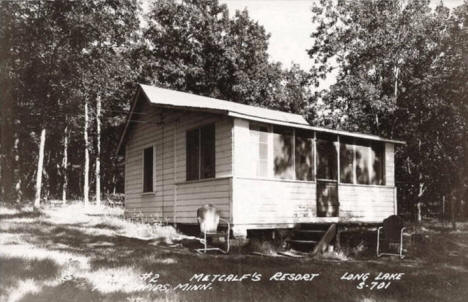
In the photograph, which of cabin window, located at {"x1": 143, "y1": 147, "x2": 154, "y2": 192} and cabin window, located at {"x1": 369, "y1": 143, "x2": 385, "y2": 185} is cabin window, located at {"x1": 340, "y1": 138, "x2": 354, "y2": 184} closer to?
cabin window, located at {"x1": 369, "y1": 143, "x2": 385, "y2": 185}

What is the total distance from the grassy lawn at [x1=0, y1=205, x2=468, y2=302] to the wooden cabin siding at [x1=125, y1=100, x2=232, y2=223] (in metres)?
1.61

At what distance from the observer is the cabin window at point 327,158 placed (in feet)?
52.4

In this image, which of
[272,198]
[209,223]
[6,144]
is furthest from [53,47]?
[209,223]

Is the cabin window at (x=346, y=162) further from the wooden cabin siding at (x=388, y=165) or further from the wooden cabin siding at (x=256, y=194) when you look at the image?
the wooden cabin siding at (x=256, y=194)

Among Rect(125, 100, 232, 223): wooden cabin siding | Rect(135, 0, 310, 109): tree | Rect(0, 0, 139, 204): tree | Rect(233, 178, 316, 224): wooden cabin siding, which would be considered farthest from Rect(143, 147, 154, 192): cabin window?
Rect(135, 0, 310, 109): tree

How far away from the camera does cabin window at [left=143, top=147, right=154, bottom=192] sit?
17625 millimetres

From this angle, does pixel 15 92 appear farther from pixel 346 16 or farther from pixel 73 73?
pixel 346 16

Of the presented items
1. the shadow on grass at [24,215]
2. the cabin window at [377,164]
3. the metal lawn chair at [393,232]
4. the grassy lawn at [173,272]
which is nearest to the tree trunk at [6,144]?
the shadow on grass at [24,215]

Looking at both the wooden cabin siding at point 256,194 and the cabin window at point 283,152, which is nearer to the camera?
the wooden cabin siding at point 256,194

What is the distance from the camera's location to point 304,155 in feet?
49.2

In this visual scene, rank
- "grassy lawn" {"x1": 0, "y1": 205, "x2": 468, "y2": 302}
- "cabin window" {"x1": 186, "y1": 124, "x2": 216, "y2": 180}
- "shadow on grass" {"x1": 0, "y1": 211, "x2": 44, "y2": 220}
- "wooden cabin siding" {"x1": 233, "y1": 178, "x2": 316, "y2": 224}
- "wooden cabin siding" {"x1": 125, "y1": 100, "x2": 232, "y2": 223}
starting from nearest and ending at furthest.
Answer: "grassy lawn" {"x1": 0, "y1": 205, "x2": 468, "y2": 302} → "wooden cabin siding" {"x1": 233, "y1": 178, "x2": 316, "y2": 224} → "wooden cabin siding" {"x1": 125, "y1": 100, "x2": 232, "y2": 223} → "cabin window" {"x1": 186, "y1": 124, "x2": 216, "y2": 180} → "shadow on grass" {"x1": 0, "y1": 211, "x2": 44, "y2": 220}

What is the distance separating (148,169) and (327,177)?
6678 mm

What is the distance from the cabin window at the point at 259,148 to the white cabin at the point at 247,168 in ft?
0.10

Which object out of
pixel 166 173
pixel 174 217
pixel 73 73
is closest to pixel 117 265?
pixel 174 217
